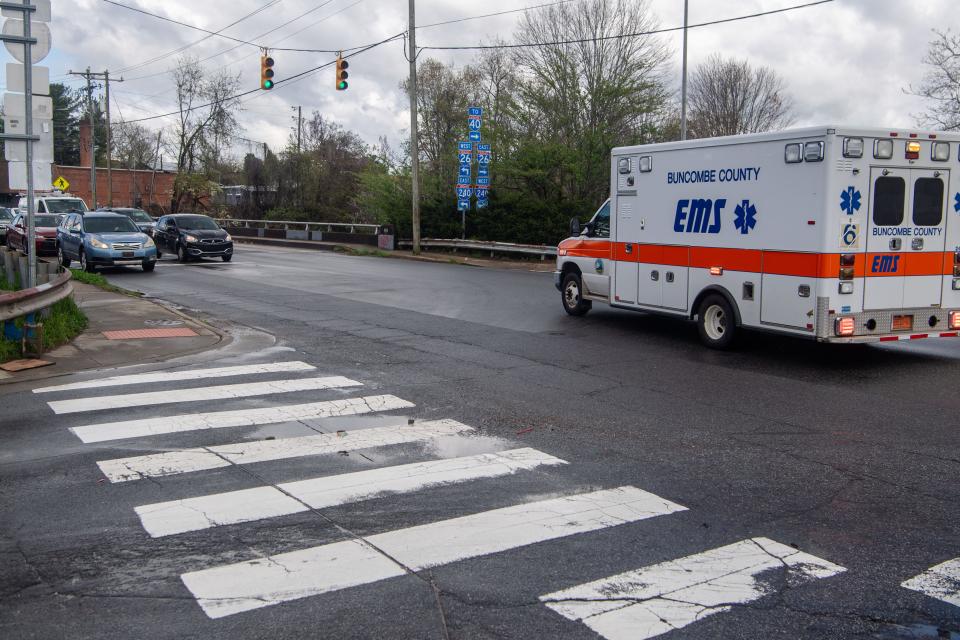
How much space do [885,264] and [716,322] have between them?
2415 mm

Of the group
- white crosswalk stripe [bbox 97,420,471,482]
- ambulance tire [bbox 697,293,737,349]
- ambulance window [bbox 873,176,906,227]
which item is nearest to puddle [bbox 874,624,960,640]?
white crosswalk stripe [bbox 97,420,471,482]

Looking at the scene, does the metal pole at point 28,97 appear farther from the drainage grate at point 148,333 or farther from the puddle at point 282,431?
the puddle at point 282,431

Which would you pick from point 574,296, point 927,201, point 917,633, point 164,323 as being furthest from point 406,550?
point 574,296

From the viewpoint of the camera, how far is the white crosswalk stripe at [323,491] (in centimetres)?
556

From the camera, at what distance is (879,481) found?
21.1 feet

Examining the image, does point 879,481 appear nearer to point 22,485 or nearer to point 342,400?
point 342,400

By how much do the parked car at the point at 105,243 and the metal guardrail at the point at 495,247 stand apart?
42.2 feet

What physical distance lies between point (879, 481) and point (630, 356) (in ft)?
18.3

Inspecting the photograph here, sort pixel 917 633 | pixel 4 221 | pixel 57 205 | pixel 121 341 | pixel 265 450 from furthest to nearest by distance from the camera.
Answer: pixel 4 221 < pixel 57 205 < pixel 121 341 < pixel 265 450 < pixel 917 633

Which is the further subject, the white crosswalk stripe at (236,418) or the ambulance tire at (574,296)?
the ambulance tire at (574,296)

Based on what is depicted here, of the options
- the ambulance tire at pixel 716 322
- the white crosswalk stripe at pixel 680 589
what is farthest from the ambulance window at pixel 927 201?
the white crosswalk stripe at pixel 680 589

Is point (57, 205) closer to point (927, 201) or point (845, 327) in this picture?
point (845, 327)

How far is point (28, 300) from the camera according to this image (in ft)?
36.9

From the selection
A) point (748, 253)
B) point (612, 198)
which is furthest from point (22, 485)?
point (612, 198)
